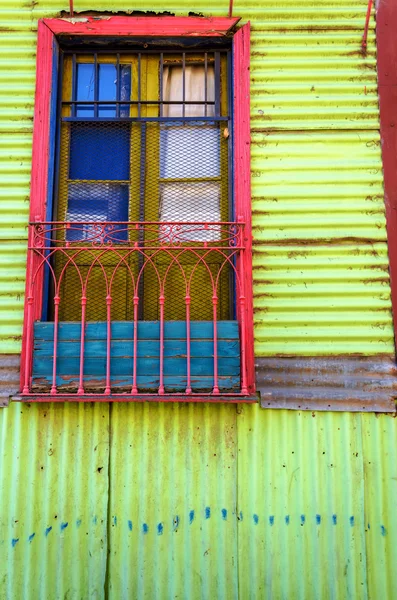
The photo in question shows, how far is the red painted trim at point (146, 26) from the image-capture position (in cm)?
367

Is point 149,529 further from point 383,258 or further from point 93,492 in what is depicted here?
point 383,258

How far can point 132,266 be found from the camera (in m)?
3.62

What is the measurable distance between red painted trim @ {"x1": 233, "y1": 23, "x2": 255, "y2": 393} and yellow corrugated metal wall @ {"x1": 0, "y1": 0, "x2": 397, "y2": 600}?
7 cm

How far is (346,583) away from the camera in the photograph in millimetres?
3182

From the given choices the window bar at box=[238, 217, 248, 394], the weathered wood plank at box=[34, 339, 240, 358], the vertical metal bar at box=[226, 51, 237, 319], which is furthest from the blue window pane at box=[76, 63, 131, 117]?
the weathered wood plank at box=[34, 339, 240, 358]

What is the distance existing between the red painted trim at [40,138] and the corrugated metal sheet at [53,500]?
0.54 meters

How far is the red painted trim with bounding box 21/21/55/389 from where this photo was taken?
3.42m

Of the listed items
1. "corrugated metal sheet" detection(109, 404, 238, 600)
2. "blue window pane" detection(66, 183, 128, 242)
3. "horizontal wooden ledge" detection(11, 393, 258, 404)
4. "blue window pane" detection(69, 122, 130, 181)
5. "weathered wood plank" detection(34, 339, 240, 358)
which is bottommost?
"corrugated metal sheet" detection(109, 404, 238, 600)

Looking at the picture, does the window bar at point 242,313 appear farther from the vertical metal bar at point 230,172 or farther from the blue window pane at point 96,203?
the blue window pane at point 96,203

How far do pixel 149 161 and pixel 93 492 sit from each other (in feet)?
7.84

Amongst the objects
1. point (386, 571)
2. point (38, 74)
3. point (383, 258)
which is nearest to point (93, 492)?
point (386, 571)

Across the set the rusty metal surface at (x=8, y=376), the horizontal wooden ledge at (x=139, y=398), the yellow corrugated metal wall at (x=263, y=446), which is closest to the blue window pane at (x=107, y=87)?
the yellow corrugated metal wall at (x=263, y=446)

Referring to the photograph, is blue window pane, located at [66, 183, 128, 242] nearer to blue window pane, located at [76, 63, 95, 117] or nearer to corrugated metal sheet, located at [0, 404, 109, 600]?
blue window pane, located at [76, 63, 95, 117]

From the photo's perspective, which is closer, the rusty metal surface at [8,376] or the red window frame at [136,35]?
the rusty metal surface at [8,376]
